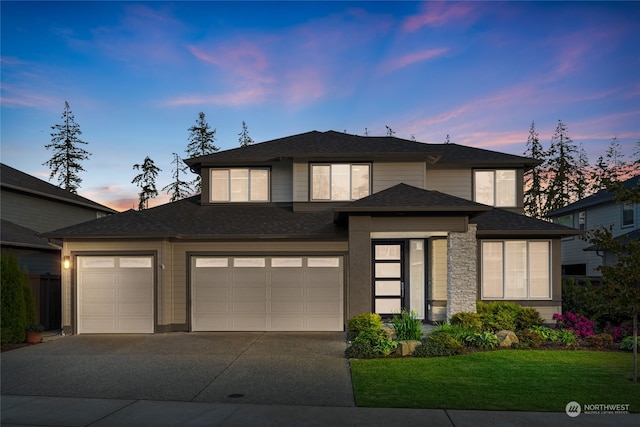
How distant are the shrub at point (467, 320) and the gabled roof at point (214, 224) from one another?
13.8 feet

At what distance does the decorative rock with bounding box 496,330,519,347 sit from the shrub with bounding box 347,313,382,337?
3.00 m

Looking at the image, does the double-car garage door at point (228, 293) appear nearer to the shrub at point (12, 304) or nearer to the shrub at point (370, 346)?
the shrub at point (12, 304)

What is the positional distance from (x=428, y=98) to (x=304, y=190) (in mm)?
7145

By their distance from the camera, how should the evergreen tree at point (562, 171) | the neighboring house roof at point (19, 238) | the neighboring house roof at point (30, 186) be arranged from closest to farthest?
the neighboring house roof at point (19, 238)
the neighboring house roof at point (30, 186)
the evergreen tree at point (562, 171)

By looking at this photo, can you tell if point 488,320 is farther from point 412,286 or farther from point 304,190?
point 304,190

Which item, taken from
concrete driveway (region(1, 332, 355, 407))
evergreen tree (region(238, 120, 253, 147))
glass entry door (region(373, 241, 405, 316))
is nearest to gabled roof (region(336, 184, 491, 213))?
glass entry door (region(373, 241, 405, 316))

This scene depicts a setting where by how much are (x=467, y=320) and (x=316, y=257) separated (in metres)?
4.84

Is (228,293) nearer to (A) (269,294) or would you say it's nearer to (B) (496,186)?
(A) (269,294)

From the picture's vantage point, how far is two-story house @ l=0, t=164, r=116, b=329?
1576 cm

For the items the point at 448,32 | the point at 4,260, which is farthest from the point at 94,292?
the point at 448,32

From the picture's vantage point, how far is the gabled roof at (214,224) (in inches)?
573

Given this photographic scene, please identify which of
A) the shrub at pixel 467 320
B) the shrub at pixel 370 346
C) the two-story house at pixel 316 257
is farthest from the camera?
the two-story house at pixel 316 257

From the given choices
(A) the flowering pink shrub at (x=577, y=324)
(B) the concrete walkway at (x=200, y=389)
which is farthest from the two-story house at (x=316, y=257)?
(B) the concrete walkway at (x=200, y=389)

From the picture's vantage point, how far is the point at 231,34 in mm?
15797
